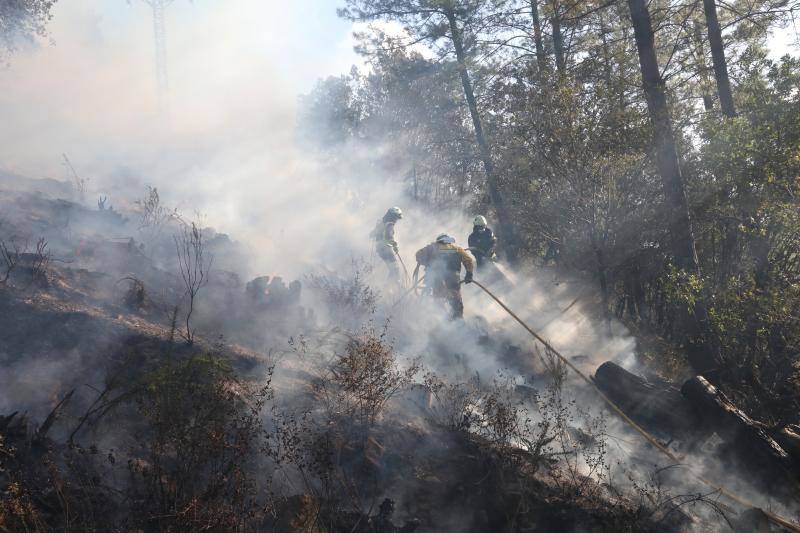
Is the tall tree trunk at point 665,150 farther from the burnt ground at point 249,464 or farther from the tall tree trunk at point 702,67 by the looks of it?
the burnt ground at point 249,464

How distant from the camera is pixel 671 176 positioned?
8383mm

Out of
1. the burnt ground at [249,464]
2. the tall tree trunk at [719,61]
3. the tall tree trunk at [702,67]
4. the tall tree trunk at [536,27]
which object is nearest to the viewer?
the burnt ground at [249,464]

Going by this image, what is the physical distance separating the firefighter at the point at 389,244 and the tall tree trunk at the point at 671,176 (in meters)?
5.48

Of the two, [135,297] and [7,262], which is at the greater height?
[7,262]

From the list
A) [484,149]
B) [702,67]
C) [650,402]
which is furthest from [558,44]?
[650,402]

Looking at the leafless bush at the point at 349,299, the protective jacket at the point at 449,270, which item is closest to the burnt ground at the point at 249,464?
the leafless bush at the point at 349,299

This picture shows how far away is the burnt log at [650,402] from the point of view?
20.2ft

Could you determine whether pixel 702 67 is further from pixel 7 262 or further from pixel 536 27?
pixel 7 262

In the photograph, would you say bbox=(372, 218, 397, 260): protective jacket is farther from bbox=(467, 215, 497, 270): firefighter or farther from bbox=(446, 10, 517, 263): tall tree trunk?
bbox=(446, 10, 517, 263): tall tree trunk

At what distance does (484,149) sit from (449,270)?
597 centimetres

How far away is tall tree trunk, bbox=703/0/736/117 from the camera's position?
31.9 ft

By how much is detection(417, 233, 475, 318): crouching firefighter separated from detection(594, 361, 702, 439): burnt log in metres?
3.19

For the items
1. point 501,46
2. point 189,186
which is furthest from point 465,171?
point 189,186

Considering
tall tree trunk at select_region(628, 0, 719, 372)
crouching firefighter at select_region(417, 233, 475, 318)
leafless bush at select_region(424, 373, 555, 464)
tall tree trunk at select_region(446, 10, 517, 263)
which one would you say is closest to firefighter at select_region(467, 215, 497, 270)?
crouching firefighter at select_region(417, 233, 475, 318)
